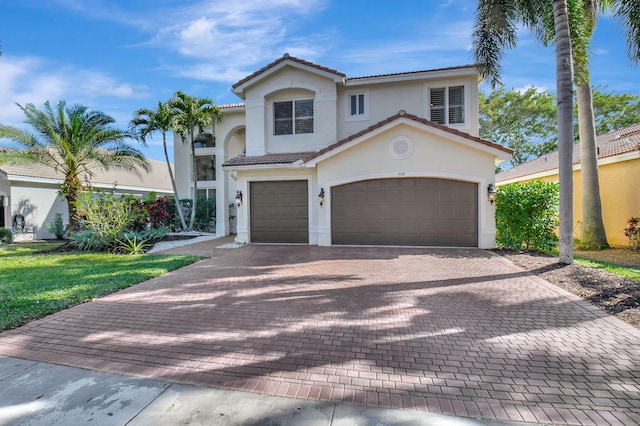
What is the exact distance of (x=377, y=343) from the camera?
13.5 feet

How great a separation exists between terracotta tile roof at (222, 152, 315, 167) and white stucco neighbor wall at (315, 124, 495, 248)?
1.73m

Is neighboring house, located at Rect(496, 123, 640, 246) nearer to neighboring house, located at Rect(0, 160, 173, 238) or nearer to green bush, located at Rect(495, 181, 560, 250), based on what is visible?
green bush, located at Rect(495, 181, 560, 250)


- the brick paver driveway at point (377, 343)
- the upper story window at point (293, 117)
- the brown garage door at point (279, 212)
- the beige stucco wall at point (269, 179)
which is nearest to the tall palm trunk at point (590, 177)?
the brick paver driveway at point (377, 343)

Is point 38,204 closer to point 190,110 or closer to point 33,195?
point 33,195

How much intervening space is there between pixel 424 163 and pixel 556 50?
16.0ft

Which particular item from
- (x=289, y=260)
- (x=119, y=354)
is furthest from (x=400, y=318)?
(x=289, y=260)

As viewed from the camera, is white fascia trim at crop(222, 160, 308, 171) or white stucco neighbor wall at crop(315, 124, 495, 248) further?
white fascia trim at crop(222, 160, 308, 171)

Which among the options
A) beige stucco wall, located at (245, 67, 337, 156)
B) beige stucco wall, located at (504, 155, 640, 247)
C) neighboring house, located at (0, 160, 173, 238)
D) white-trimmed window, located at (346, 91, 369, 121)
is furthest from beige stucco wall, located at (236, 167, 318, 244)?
beige stucco wall, located at (504, 155, 640, 247)

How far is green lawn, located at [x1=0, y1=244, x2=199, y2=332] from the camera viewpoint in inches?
223

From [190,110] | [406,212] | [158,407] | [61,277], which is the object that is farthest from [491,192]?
[190,110]

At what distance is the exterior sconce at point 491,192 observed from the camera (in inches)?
441

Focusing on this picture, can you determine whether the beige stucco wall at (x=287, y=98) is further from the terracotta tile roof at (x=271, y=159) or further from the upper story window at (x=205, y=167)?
the upper story window at (x=205, y=167)

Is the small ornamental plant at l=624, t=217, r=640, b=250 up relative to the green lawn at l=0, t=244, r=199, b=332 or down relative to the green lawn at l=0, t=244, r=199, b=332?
up

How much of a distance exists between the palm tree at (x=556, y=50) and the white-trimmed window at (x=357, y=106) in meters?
4.79
